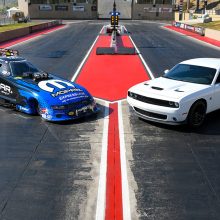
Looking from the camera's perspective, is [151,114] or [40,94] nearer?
[151,114]

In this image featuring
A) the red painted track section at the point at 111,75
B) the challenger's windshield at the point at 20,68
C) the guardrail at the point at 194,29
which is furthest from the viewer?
the guardrail at the point at 194,29

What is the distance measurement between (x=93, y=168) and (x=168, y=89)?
3328 mm

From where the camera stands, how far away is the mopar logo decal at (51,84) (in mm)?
9719

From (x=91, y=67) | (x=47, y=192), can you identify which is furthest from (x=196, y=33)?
(x=47, y=192)

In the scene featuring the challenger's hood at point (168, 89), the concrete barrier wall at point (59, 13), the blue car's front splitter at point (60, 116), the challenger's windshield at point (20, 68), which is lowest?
the blue car's front splitter at point (60, 116)

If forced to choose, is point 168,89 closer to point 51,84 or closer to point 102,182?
point 51,84

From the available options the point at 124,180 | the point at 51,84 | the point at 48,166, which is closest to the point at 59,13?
the point at 51,84

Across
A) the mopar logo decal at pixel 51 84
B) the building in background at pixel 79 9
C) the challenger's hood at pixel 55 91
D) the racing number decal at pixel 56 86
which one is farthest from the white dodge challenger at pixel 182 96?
the building in background at pixel 79 9

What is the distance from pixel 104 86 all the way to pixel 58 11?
274ft

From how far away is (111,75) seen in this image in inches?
658

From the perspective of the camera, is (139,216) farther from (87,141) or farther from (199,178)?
(87,141)

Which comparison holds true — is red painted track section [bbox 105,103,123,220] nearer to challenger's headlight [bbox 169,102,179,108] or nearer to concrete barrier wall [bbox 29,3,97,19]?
challenger's headlight [bbox 169,102,179,108]

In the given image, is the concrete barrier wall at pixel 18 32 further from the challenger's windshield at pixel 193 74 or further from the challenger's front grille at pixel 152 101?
the challenger's front grille at pixel 152 101

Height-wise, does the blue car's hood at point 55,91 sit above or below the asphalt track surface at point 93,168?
above
